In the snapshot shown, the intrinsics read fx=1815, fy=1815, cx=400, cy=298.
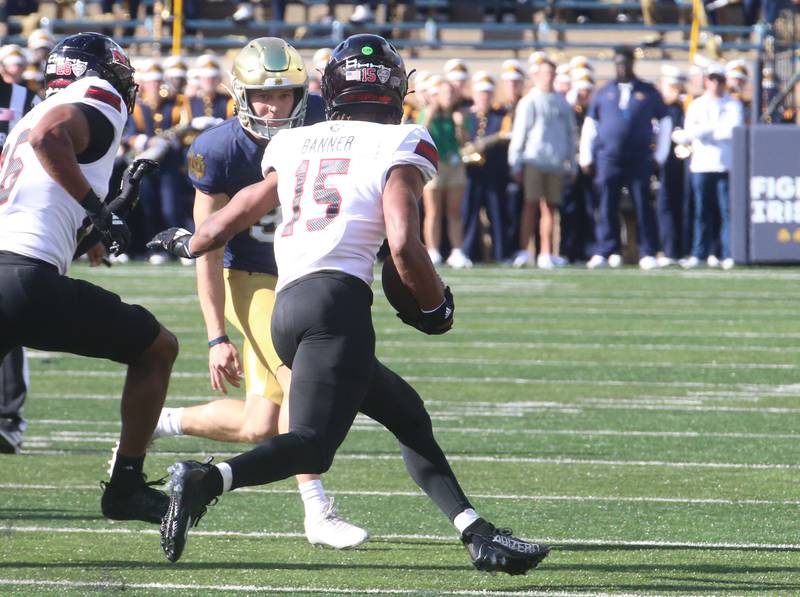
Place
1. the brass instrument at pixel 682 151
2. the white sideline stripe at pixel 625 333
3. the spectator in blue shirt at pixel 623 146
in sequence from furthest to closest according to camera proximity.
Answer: the brass instrument at pixel 682 151 < the spectator in blue shirt at pixel 623 146 < the white sideline stripe at pixel 625 333

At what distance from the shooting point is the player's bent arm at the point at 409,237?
480 cm

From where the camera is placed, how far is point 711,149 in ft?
55.3

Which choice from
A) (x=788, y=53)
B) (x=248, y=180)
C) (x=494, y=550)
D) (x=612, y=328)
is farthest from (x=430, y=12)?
(x=494, y=550)

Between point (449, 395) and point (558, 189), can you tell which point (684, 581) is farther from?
point (558, 189)

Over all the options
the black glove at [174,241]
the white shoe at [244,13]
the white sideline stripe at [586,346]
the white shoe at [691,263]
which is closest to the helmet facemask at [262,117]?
the black glove at [174,241]

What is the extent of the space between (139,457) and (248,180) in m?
1.10

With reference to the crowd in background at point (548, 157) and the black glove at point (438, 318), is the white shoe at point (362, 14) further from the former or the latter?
the black glove at point (438, 318)

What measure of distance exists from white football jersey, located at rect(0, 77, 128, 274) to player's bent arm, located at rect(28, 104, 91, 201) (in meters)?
0.07

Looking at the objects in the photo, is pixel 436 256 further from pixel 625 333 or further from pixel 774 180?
pixel 625 333

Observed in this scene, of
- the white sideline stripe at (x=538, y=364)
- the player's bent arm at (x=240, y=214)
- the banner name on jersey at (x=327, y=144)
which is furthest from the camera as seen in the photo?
the white sideline stripe at (x=538, y=364)

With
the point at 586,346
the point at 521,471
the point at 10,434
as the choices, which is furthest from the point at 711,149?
the point at 10,434

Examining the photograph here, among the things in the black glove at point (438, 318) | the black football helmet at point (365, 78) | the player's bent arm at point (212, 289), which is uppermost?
the black football helmet at point (365, 78)

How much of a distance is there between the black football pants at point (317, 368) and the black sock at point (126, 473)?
3.23 ft

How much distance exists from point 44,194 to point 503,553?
1762 mm
